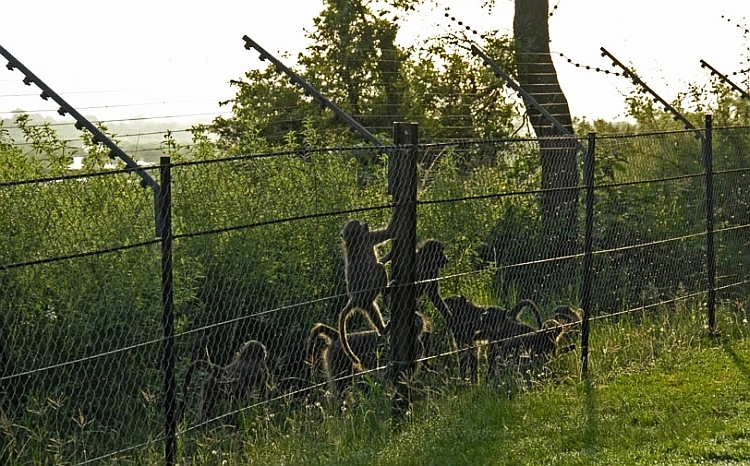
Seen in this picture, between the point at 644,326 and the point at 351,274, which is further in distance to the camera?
the point at 644,326

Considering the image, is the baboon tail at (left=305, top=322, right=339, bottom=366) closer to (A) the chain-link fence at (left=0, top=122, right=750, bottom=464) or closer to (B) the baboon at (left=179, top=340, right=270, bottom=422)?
(A) the chain-link fence at (left=0, top=122, right=750, bottom=464)

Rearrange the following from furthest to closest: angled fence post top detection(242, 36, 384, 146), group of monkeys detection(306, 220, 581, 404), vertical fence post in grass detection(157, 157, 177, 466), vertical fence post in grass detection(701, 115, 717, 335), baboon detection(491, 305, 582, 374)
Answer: vertical fence post in grass detection(701, 115, 717, 335)
angled fence post top detection(242, 36, 384, 146)
baboon detection(491, 305, 582, 374)
group of monkeys detection(306, 220, 581, 404)
vertical fence post in grass detection(157, 157, 177, 466)

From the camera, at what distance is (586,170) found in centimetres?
1008

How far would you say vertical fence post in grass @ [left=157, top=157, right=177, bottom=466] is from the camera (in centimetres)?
652

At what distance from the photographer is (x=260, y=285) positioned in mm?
9312

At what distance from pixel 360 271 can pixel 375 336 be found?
20.9 inches

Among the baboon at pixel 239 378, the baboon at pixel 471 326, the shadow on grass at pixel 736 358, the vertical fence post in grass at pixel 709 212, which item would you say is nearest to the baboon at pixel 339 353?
the baboon at pixel 239 378

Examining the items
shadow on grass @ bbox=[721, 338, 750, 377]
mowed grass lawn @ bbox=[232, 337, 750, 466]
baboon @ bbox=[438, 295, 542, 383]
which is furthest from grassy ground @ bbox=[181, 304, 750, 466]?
baboon @ bbox=[438, 295, 542, 383]

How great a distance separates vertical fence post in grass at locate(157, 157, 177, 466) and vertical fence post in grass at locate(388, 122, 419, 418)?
1966 mm

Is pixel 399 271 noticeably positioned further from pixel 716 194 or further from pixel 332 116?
pixel 332 116

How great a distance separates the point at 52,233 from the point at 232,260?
1.45 meters

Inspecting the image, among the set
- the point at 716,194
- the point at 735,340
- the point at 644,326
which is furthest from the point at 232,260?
the point at 716,194

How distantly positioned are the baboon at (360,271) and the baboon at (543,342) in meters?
1.29

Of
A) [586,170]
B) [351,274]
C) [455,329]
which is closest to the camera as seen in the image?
[351,274]
